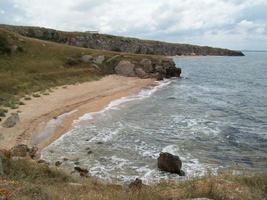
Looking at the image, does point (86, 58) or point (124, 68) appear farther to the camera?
point (124, 68)

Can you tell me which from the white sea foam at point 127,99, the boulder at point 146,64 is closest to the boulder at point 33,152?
the white sea foam at point 127,99

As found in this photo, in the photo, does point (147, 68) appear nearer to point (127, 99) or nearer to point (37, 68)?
point (37, 68)

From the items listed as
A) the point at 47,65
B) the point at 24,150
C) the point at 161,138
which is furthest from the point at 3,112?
the point at 47,65

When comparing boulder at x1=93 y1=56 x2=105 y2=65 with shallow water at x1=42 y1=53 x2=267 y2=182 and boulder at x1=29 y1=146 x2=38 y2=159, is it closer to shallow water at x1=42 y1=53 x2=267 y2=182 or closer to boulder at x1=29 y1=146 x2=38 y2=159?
shallow water at x1=42 y1=53 x2=267 y2=182

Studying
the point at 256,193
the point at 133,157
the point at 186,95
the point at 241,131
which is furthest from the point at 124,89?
the point at 256,193

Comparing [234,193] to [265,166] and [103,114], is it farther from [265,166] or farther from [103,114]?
[103,114]

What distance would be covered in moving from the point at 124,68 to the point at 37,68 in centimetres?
1898

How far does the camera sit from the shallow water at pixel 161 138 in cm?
2274

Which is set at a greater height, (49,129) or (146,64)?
(146,64)

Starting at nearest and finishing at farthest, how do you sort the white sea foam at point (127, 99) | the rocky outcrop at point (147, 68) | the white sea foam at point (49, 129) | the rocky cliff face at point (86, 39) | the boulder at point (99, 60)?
the white sea foam at point (49, 129) → the white sea foam at point (127, 99) → the boulder at point (99, 60) → the rocky outcrop at point (147, 68) → the rocky cliff face at point (86, 39)

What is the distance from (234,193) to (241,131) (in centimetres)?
2284

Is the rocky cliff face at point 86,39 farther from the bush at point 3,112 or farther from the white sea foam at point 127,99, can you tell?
the bush at point 3,112

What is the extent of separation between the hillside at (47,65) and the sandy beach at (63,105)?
2250 mm

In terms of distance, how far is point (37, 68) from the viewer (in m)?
60.8
